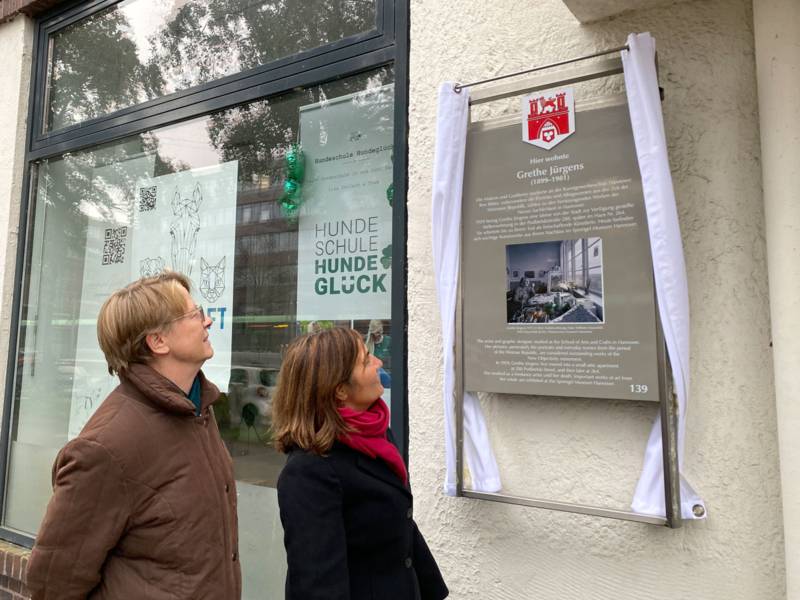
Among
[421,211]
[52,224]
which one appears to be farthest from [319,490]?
[52,224]

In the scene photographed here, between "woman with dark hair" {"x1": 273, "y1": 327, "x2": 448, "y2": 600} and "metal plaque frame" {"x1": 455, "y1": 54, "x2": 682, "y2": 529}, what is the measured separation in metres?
0.54

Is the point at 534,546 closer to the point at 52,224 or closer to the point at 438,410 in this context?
the point at 438,410

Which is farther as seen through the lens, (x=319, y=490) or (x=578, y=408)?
(x=578, y=408)

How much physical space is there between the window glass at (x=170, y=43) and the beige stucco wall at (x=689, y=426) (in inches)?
54.8

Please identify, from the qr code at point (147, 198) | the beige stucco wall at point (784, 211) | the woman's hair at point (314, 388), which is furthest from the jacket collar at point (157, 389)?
the qr code at point (147, 198)

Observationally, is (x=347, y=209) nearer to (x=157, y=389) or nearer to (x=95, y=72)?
(x=157, y=389)

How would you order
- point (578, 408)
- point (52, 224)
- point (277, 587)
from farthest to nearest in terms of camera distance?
point (52, 224) < point (277, 587) < point (578, 408)

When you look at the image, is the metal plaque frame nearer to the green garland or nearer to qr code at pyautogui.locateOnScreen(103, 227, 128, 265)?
the green garland

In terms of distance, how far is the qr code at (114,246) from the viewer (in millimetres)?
4148

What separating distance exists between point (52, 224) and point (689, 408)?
4.51m

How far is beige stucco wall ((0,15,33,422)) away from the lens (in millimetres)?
4484

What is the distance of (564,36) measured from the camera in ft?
7.78

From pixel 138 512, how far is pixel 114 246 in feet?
10.1

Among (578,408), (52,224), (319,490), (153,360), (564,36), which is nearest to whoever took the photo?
(319,490)
